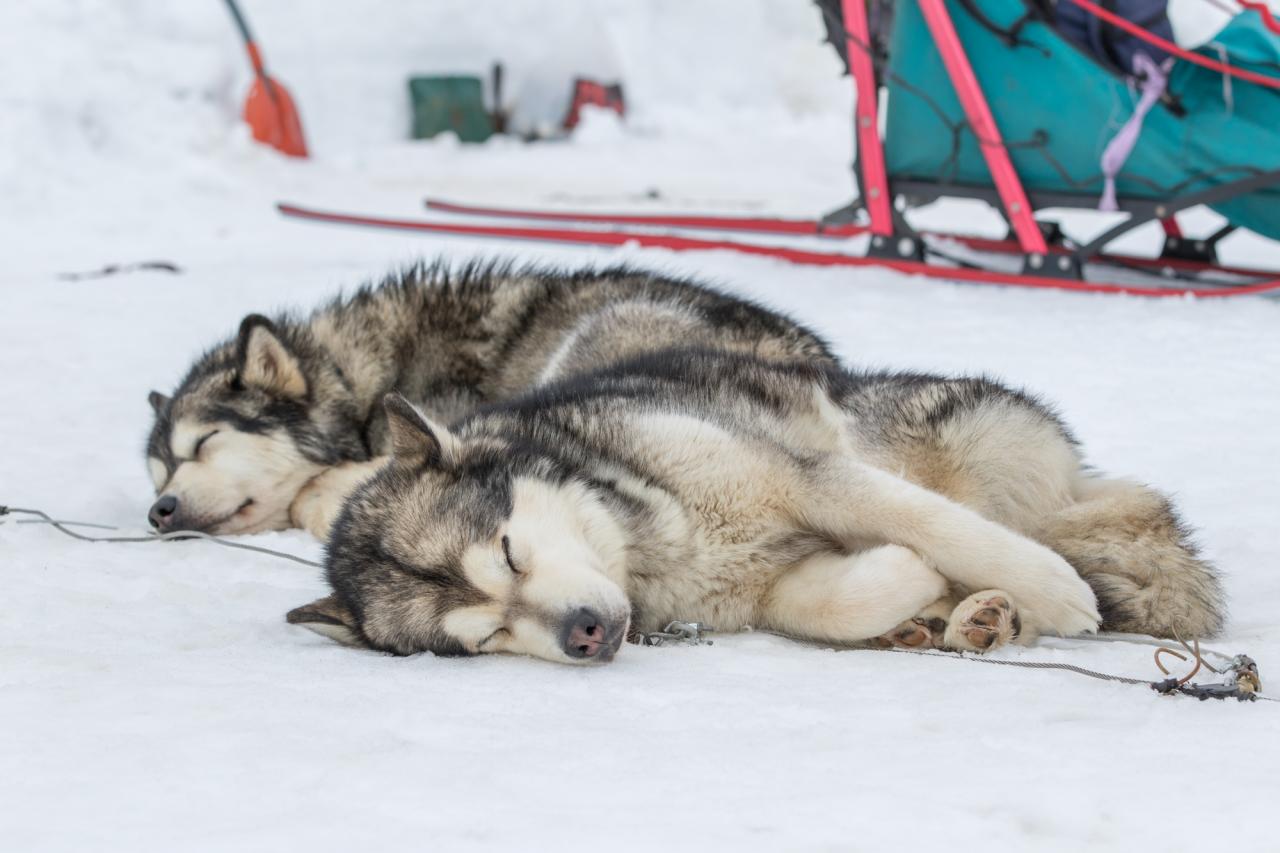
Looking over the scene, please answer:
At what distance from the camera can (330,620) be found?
224 cm

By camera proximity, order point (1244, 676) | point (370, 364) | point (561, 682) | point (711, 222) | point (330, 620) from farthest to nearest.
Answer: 1. point (711, 222)
2. point (370, 364)
3. point (330, 620)
4. point (561, 682)
5. point (1244, 676)

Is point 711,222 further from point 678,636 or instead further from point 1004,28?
point 678,636

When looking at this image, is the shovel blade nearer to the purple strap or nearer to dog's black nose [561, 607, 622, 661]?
the purple strap

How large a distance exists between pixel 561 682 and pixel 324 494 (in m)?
1.65

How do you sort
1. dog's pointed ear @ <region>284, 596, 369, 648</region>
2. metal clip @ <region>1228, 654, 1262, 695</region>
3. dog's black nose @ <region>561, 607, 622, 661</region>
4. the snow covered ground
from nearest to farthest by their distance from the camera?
the snow covered ground
metal clip @ <region>1228, 654, 1262, 695</region>
dog's black nose @ <region>561, 607, 622, 661</region>
dog's pointed ear @ <region>284, 596, 369, 648</region>

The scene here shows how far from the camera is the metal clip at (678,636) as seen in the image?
2.24 meters

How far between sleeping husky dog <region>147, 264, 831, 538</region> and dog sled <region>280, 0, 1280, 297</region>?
211 cm

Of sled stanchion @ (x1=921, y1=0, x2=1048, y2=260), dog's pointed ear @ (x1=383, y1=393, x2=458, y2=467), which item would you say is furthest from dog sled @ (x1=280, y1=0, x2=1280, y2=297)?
dog's pointed ear @ (x1=383, y1=393, x2=458, y2=467)

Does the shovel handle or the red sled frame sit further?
the shovel handle

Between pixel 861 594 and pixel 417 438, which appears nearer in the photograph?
pixel 861 594

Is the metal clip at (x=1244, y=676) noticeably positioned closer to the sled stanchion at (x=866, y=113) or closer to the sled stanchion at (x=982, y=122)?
the sled stanchion at (x=982, y=122)

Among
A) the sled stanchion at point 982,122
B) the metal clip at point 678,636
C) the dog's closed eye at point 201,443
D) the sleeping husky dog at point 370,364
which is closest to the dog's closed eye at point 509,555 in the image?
the metal clip at point 678,636

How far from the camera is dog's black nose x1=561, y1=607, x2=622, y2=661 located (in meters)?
2.00

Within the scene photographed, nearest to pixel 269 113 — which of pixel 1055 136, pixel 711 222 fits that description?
pixel 711 222
